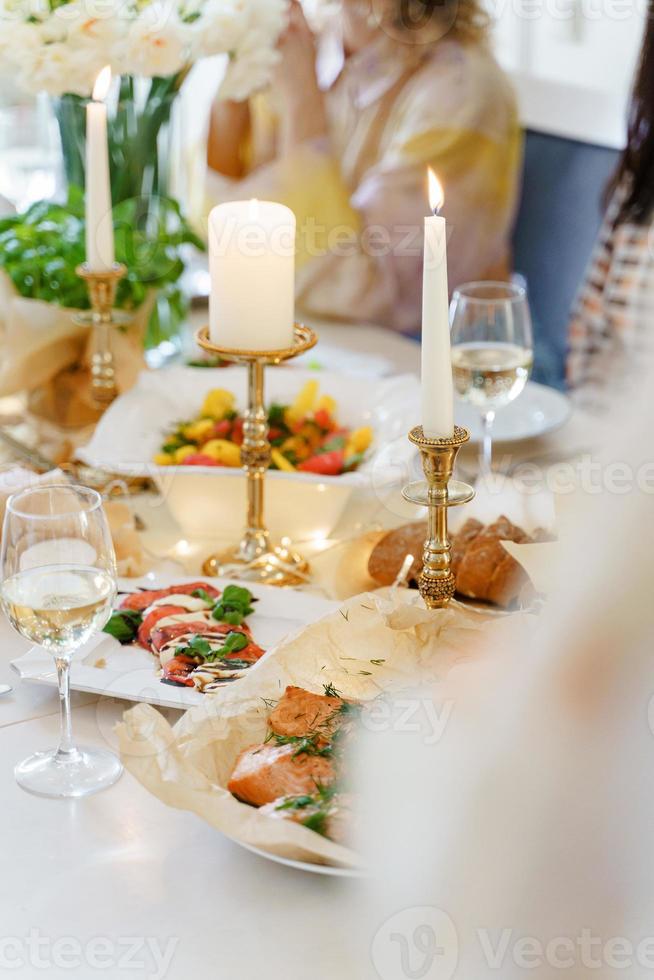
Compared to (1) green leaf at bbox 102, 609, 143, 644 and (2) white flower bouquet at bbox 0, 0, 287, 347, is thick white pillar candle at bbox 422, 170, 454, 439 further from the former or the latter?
(2) white flower bouquet at bbox 0, 0, 287, 347

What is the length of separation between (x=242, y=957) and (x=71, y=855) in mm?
156

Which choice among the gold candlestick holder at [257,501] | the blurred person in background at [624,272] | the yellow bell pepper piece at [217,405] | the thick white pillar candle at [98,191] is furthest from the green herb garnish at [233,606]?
the blurred person in background at [624,272]

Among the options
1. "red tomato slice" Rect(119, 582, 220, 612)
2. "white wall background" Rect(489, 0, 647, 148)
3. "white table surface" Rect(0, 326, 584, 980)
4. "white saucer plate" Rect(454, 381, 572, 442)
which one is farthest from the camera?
"white wall background" Rect(489, 0, 647, 148)

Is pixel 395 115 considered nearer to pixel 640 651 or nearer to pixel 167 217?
pixel 167 217

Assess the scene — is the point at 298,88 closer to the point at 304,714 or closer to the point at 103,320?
the point at 103,320

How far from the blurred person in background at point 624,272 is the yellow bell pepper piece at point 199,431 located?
101 centimetres

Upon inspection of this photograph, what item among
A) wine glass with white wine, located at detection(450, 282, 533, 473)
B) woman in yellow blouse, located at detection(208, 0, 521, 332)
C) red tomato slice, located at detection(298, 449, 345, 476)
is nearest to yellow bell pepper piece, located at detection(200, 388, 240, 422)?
red tomato slice, located at detection(298, 449, 345, 476)

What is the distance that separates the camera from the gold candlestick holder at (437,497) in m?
0.91

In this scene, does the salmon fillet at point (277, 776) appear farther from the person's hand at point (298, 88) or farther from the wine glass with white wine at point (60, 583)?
the person's hand at point (298, 88)

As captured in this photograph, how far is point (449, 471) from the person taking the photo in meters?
0.92

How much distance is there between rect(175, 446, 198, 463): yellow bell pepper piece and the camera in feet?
4.31

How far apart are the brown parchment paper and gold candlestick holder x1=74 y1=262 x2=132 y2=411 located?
0.59m

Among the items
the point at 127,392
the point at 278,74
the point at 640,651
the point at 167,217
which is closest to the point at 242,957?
the point at 640,651

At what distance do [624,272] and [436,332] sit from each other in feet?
4.94
